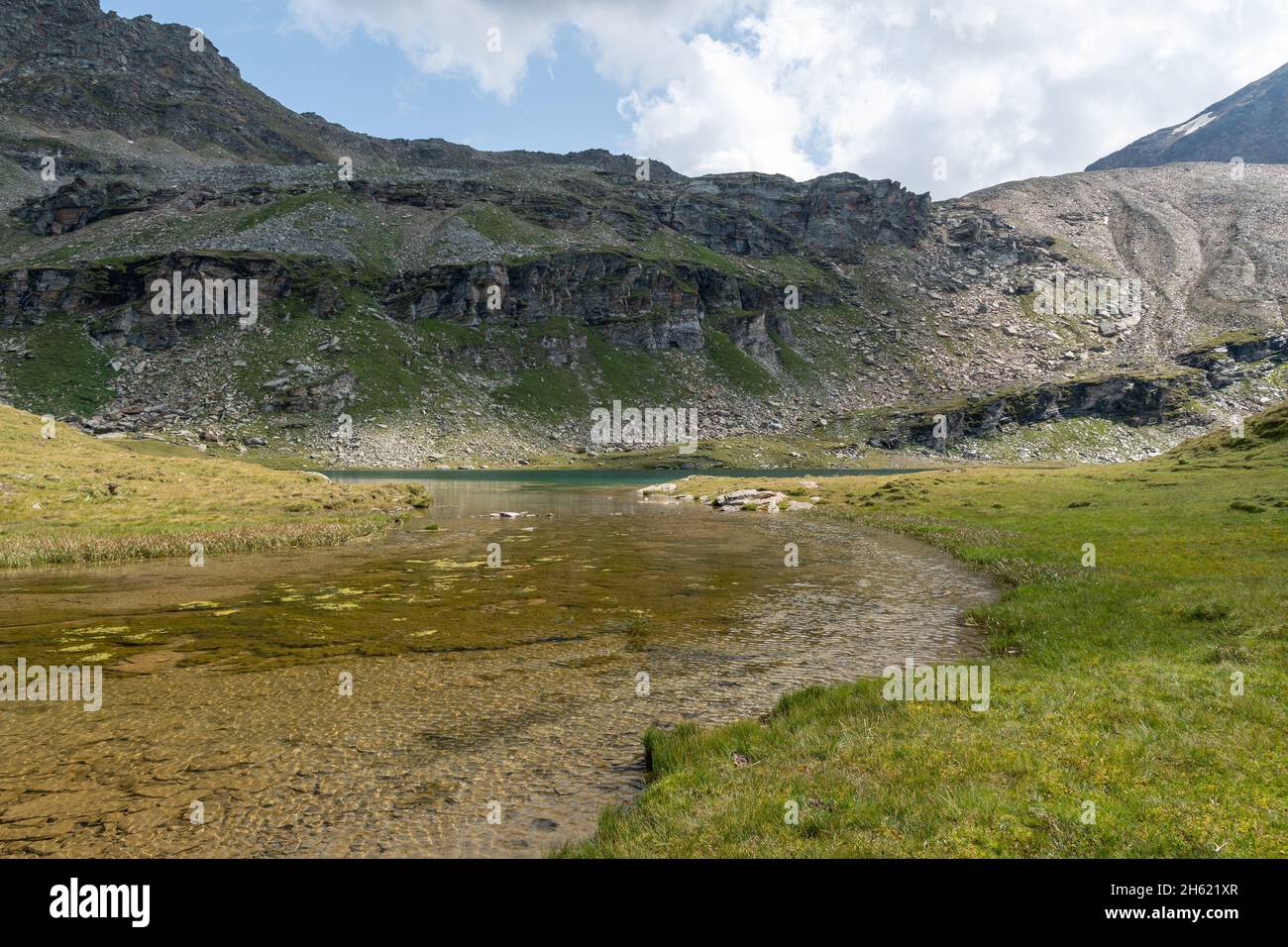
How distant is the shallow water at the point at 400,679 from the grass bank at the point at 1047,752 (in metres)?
1.84

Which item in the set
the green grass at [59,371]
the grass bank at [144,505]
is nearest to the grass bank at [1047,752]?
the grass bank at [144,505]

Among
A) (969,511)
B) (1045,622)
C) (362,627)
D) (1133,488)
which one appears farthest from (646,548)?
(1133,488)

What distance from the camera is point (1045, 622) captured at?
20.4m

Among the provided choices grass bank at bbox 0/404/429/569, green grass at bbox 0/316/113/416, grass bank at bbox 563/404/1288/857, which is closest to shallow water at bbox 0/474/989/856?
grass bank at bbox 563/404/1288/857

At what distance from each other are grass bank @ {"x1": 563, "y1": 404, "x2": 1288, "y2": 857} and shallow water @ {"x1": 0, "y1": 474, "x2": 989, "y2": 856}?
1.84m

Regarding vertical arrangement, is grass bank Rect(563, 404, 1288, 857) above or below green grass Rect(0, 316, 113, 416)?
below

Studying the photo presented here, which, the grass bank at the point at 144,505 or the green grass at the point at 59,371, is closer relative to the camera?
the grass bank at the point at 144,505

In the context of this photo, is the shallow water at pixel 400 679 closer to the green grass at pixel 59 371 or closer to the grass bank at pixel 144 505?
the grass bank at pixel 144 505

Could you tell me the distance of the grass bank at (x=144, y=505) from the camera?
119 ft

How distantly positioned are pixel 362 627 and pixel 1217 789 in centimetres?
2233

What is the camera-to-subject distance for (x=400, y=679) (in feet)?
55.9

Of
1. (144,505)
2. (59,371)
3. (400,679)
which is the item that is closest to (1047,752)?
(400,679)

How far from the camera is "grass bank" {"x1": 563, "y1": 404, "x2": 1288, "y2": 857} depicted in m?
8.00

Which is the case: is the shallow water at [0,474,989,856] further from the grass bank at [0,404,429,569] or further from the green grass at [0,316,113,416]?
the green grass at [0,316,113,416]
